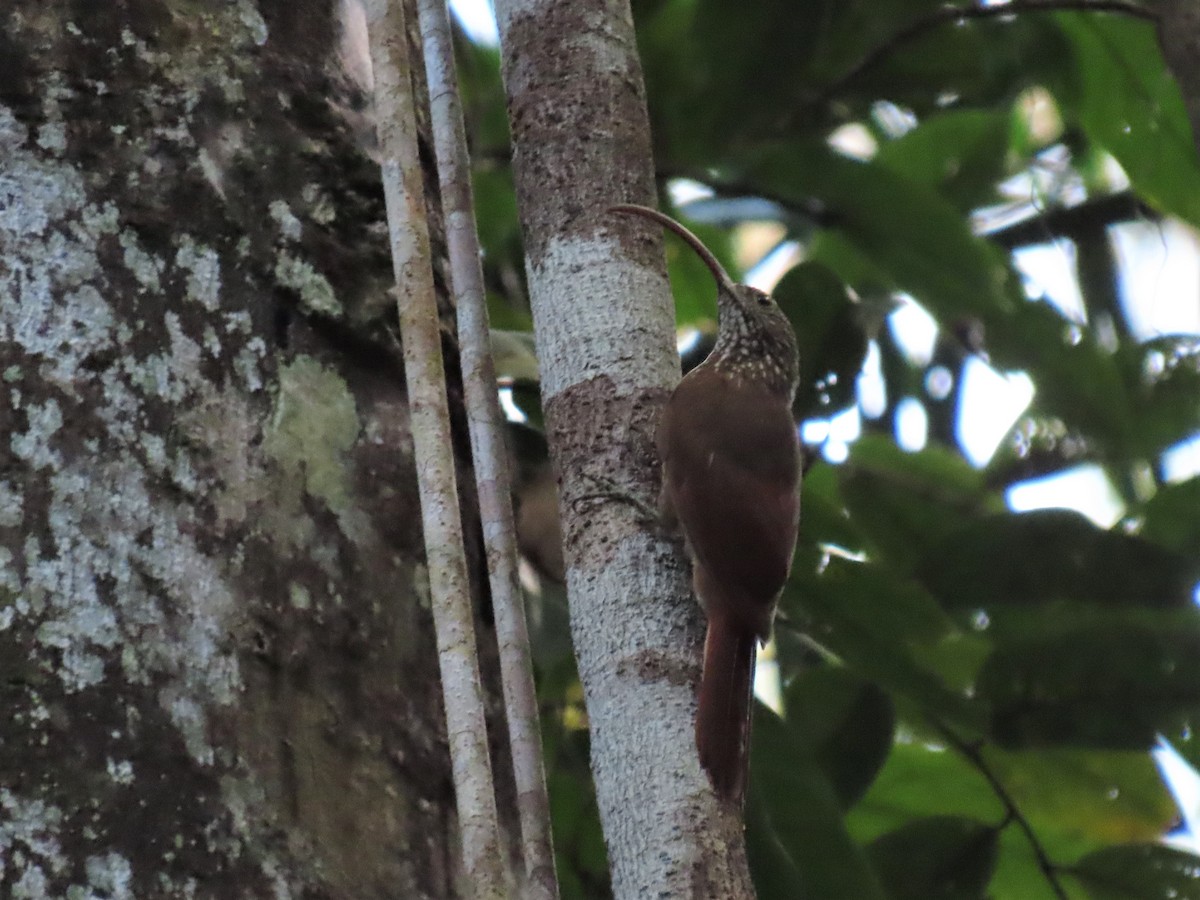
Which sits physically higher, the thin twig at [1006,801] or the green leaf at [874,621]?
the green leaf at [874,621]

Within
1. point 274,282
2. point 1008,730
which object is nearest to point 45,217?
point 274,282

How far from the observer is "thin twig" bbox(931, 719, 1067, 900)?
292cm

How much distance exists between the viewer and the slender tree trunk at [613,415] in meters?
1.48

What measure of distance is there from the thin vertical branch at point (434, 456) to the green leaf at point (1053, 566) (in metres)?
1.52

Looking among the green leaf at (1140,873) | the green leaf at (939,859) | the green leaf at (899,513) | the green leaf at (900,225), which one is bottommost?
the green leaf at (1140,873)

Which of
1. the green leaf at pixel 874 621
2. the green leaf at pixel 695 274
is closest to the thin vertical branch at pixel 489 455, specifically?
the green leaf at pixel 874 621

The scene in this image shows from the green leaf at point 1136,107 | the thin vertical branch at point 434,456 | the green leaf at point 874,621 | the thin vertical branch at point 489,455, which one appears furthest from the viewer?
the green leaf at point 1136,107

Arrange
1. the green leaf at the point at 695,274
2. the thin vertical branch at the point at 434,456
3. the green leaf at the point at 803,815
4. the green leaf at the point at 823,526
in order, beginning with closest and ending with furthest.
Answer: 1. the thin vertical branch at the point at 434,456
2. the green leaf at the point at 803,815
3. the green leaf at the point at 823,526
4. the green leaf at the point at 695,274

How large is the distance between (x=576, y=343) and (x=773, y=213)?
2249 mm

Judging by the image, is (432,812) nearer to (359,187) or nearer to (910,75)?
(359,187)

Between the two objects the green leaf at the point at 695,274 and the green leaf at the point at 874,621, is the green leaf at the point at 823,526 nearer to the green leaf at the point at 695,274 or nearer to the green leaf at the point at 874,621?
the green leaf at the point at 874,621

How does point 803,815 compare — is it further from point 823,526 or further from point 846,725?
point 823,526

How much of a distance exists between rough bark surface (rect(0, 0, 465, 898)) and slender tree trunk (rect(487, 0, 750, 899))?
262 mm

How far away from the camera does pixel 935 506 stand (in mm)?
3234
